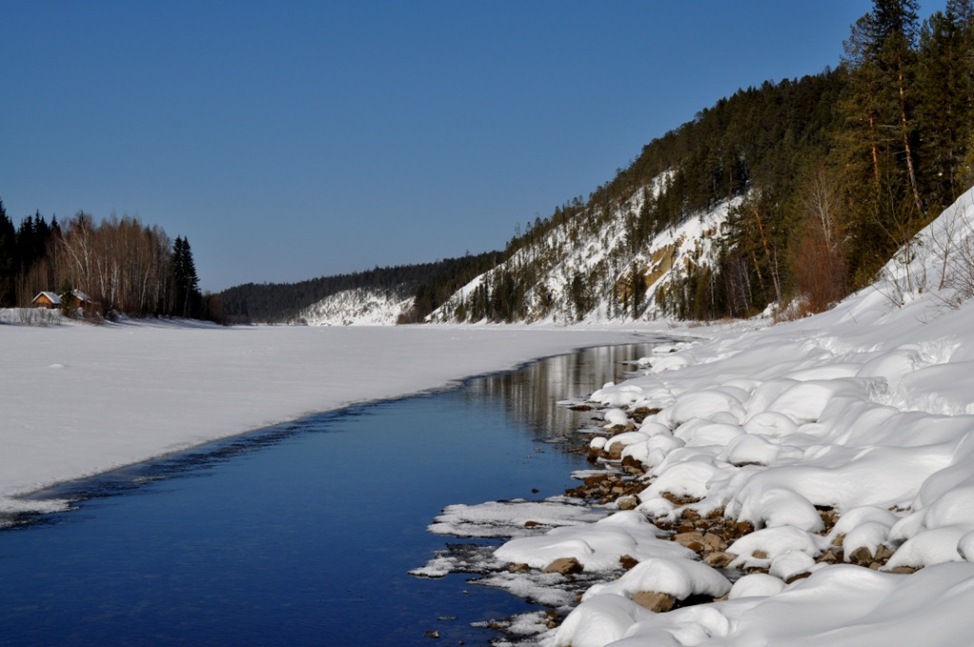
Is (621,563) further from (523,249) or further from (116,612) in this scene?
(523,249)

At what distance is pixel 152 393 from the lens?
17.5m

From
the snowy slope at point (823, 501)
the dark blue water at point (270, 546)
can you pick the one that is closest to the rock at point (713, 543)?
the snowy slope at point (823, 501)

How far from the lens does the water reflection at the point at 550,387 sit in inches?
629

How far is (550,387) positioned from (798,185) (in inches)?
1831

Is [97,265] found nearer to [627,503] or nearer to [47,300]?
[47,300]

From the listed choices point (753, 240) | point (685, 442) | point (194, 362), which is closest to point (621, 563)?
point (685, 442)

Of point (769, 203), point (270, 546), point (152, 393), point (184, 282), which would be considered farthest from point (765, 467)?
point (184, 282)

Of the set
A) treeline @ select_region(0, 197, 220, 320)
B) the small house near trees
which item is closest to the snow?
the small house near trees

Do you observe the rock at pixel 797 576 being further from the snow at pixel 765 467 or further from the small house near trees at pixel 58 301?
the small house near trees at pixel 58 301

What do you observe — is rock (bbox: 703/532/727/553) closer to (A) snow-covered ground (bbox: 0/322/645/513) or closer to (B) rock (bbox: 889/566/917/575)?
(B) rock (bbox: 889/566/917/575)

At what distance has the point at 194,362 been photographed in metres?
26.4

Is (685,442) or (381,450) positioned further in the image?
(381,450)

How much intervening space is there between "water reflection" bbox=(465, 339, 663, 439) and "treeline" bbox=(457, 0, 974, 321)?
821 centimetres

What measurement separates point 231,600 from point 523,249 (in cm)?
15649
